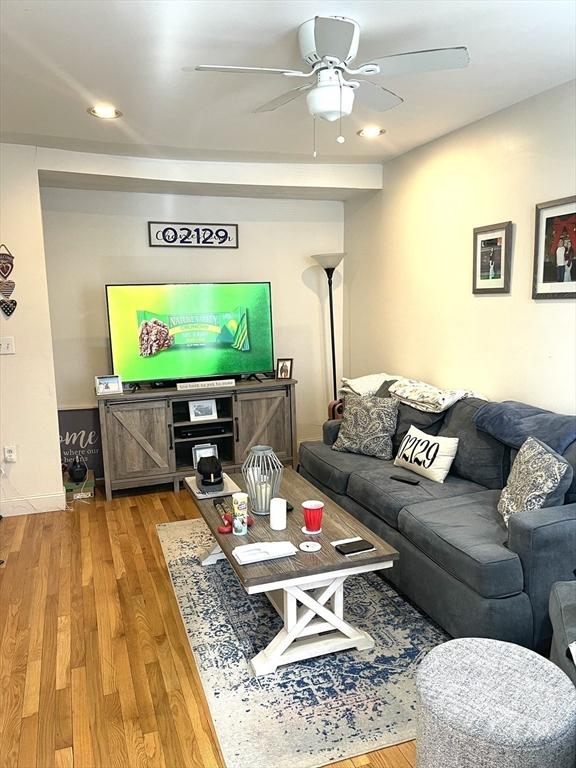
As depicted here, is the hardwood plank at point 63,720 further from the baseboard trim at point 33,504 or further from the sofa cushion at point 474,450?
the sofa cushion at point 474,450

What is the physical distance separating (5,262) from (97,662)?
2.73 m

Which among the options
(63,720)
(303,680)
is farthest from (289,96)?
(63,720)

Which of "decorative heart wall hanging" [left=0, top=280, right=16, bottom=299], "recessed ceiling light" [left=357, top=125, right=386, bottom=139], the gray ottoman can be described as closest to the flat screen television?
"decorative heart wall hanging" [left=0, top=280, right=16, bottom=299]

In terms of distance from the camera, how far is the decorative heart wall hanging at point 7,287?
3861 millimetres

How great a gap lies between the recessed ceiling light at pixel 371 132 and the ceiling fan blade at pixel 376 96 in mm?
977

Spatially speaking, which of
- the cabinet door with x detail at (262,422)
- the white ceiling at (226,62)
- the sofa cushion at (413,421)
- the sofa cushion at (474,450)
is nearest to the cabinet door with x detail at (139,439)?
the cabinet door with x detail at (262,422)

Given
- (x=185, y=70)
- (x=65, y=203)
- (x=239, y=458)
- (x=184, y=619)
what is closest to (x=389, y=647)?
(x=184, y=619)

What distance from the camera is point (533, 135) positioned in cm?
313

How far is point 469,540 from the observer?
243cm

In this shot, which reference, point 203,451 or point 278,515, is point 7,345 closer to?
point 203,451

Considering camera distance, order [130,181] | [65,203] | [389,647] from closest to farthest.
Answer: [389,647]
[130,181]
[65,203]

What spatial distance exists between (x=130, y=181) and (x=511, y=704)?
4059 mm

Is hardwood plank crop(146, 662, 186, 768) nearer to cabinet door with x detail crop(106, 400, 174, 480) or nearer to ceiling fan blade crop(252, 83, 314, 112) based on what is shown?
cabinet door with x detail crop(106, 400, 174, 480)

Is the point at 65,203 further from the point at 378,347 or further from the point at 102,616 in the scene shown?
the point at 102,616
